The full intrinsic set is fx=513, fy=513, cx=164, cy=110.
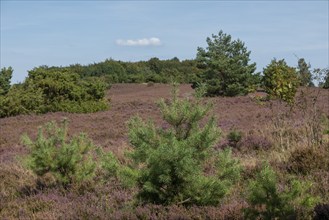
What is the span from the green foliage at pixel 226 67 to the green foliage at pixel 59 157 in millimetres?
26722

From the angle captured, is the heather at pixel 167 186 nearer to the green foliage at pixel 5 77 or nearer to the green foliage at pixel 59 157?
the green foliage at pixel 59 157

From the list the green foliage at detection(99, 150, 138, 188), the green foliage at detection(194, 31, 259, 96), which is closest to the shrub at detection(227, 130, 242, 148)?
the green foliage at detection(99, 150, 138, 188)

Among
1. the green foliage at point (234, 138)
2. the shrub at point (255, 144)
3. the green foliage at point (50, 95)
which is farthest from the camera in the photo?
the green foliage at point (50, 95)

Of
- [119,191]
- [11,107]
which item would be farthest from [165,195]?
[11,107]

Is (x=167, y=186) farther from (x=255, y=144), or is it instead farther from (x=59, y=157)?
(x=255, y=144)

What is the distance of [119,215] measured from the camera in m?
5.68

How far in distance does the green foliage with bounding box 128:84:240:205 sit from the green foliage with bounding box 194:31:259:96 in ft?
94.6

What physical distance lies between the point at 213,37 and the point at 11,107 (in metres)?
17.7

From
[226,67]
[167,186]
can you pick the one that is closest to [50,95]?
[226,67]

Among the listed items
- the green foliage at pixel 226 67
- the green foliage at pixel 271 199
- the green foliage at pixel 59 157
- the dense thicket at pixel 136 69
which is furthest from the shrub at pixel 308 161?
the dense thicket at pixel 136 69

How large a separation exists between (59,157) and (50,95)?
1920cm

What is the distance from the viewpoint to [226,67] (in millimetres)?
35656

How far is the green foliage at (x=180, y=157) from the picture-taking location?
5297mm

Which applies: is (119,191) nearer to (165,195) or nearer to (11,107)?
(165,195)
